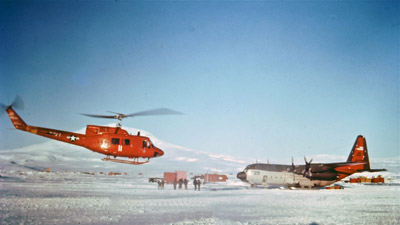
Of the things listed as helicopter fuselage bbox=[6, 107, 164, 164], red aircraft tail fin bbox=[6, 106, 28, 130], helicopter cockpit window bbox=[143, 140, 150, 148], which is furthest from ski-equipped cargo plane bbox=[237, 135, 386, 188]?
red aircraft tail fin bbox=[6, 106, 28, 130]

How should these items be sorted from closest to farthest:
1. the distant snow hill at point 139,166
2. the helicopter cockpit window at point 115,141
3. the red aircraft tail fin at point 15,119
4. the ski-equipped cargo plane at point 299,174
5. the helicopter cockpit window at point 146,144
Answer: the red aircraft tail fin at point 15,119 < the helicopter cockpit window at point 115,141 < the helicopter cockpit window at point 146,144 < the ski-equipped cargo plane at point 299,174 < the distant snow hill at point 139,166

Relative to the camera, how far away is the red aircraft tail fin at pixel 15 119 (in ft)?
83.7

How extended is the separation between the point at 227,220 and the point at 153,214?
457 centimetres

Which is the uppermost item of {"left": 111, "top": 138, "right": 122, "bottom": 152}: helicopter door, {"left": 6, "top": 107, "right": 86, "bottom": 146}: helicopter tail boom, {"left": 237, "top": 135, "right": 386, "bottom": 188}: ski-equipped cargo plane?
{"left": 6, "top": 107, "right": 86, "bottom": 146}: helicopter tail boom

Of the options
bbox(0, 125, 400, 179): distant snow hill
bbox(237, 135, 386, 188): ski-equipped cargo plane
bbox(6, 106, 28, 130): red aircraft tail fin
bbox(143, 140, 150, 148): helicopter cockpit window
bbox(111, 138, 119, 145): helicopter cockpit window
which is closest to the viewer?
bbox(6, 106, 28, 130): red aircraft tail fin

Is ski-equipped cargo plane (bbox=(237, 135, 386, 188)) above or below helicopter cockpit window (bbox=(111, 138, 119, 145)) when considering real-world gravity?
below

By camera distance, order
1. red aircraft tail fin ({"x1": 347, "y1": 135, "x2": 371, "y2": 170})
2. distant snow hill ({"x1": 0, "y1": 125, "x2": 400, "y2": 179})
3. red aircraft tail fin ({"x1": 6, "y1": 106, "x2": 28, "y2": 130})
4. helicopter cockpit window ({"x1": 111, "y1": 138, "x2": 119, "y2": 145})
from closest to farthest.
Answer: red aircraft tail fin ({"x1": 6, "y1": 106, "x2": 28, "y2": 130}), helicopter cockpit window ({"x1": 111, "y1": 138, "x2": 119, "y2": 145}), red aircraft tail fin ({"x1": 347, "y1": 135, "x2": 371, "y2": 170}), distant snow hill ({"x1": 0, "y1": 125, "x2": 400, "y2": 179})

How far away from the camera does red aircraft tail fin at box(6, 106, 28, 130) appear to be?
83.7 feet

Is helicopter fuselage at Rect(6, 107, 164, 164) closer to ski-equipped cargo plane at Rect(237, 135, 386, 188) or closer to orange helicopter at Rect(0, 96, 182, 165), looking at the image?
orange helicopter at Rect(0, 96, 182, 165)

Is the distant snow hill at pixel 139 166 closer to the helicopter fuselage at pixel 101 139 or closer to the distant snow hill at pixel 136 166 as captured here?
the distant snow hill at pixel 136 166

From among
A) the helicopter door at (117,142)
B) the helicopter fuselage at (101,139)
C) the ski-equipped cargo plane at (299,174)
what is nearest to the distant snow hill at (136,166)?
the ski-equipped cargo plane at (299,174)

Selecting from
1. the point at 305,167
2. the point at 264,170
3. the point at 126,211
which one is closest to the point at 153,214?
the point at 126,211

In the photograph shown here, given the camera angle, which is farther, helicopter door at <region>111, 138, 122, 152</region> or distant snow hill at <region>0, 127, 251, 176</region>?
distant snow hill at <region>0, 127, 251, 176</region>

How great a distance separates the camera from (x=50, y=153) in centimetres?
16900
